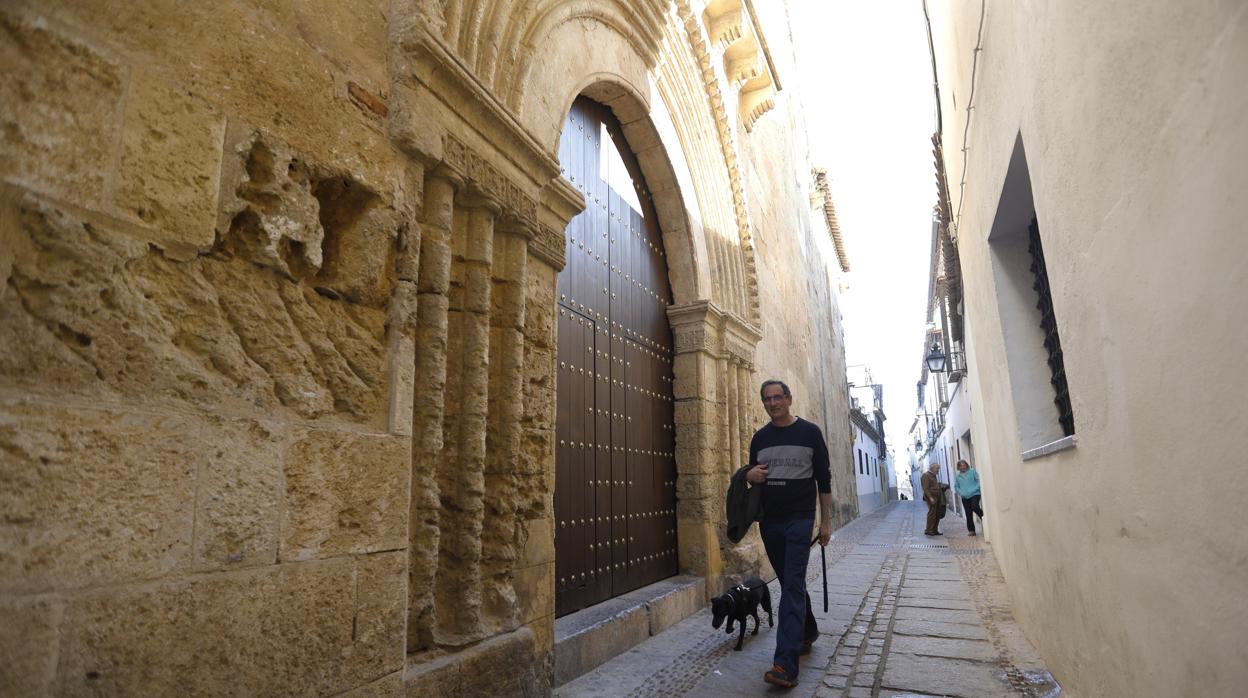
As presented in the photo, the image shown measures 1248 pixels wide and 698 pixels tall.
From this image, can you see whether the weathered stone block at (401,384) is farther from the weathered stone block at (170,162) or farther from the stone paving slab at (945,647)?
the stone paving slab at (945,647)

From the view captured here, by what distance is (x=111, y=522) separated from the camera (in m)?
1.30

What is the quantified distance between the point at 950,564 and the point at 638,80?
5757 mm

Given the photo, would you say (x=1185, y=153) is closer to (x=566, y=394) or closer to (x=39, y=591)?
(x=39, y=591)

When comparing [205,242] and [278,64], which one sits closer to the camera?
[205,242]

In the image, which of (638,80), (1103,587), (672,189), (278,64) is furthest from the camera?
(672,189)

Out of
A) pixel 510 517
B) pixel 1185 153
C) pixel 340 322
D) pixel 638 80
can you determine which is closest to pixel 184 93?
pixel 340 322

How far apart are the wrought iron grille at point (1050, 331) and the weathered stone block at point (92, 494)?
3.17 m

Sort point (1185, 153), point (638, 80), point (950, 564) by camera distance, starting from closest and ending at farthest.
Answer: point (1185, 153) < point (638, 80) < point (950, 564)

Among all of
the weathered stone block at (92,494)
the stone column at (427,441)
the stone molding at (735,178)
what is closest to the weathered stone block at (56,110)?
the weathered stone block at (92,494)

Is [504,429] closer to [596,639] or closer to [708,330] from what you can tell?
[596,639]

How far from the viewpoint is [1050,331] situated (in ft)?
10.2

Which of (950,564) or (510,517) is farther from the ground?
(510,517)

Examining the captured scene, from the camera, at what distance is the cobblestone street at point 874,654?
2.97m

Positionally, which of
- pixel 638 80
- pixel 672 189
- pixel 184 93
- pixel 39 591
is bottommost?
pixel 39 591
